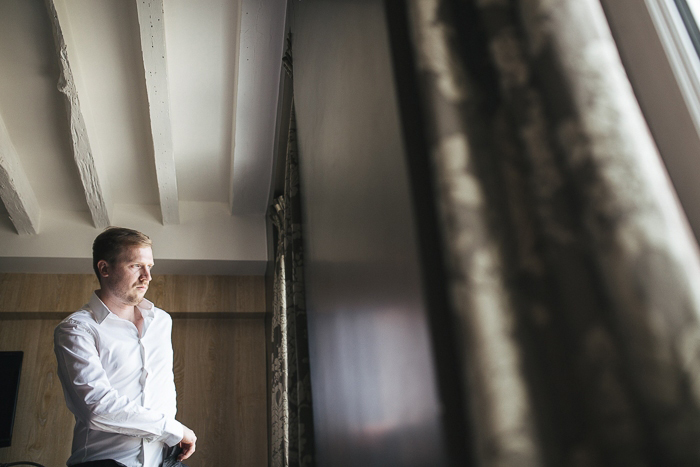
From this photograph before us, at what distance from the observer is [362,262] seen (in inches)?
43.3

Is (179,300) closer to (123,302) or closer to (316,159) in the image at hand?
(123,302)

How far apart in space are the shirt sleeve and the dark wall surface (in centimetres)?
56

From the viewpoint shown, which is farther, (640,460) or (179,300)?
(179,300)

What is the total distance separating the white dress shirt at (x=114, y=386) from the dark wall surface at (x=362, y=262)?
607mm

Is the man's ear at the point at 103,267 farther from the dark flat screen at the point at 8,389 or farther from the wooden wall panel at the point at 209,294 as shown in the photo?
the wooden wall panel at the point at 209,294

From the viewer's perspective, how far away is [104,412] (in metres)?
1.70

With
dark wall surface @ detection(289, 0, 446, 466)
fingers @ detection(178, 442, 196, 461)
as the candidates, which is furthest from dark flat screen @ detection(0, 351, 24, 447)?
dark wall surface @ detection(289, 0, 446, 466)

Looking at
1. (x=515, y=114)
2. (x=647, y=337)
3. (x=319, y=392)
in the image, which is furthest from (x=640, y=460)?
(x=319, y=392)

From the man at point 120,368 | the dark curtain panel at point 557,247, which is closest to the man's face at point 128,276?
the man at point 120,368

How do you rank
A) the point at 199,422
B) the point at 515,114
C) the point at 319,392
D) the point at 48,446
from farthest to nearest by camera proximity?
1. the point at 199,422
2. the point at 48,446
3. the point at 319,392
4. the point at 515,114

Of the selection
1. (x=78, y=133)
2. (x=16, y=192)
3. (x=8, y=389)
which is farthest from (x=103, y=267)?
(x=8, y=389)

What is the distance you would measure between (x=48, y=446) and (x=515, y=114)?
444 centimetres

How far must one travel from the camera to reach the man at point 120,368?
1.73m

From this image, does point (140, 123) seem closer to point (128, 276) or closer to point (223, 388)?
point (128, 276)
